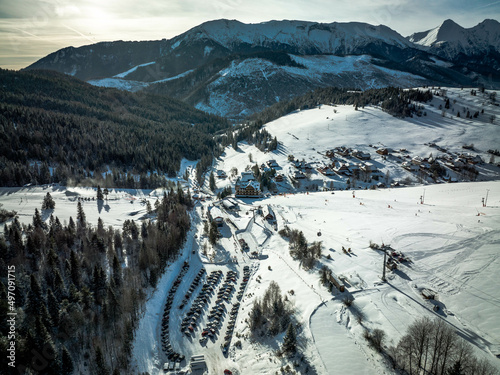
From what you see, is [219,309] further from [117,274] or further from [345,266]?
[345,266]

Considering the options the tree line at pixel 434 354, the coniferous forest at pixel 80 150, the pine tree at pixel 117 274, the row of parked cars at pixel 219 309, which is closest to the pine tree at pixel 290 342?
the tree line at pixel 434 354

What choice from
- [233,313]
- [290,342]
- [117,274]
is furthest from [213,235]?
[290,342]

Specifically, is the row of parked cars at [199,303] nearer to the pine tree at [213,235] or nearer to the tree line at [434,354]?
the pine tree at [213,235]

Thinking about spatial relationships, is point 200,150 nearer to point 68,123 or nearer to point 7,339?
point 68,123

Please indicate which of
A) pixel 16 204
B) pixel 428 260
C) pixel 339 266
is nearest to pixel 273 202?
pixel 339 266

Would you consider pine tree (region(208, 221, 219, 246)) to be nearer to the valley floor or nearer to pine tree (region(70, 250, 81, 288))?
the valley floor

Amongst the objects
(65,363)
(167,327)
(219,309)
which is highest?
(65,363)
